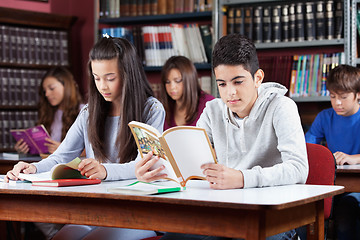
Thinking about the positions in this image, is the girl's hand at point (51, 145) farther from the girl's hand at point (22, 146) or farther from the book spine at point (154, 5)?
the book spine at point (154, 5)

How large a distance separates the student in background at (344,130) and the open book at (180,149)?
4.97 ft

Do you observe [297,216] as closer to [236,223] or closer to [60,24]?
[236,223]

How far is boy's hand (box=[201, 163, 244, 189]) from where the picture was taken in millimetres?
1610

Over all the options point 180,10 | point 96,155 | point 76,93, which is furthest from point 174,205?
point 180,10

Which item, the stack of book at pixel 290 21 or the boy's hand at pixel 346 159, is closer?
the boy's hand at pixel 346 159

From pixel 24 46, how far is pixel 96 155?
2804 millimetres

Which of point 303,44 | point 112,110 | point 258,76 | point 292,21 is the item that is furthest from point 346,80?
point 112,110

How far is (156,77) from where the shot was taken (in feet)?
16.3

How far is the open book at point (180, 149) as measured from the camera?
1608 mm

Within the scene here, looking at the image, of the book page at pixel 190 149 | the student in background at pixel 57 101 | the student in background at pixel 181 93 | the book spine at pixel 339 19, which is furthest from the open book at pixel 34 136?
the book spine at pixel 339 19

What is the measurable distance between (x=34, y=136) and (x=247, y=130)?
2072 mm

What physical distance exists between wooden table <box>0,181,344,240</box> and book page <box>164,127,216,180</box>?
0.06 meters

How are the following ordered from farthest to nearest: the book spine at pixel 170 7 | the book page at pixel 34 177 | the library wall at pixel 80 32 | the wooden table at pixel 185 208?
the library wall at pixel 80 32 < the book spine at pixel 170 7 < the book page at pixel 34 177 < the wooden table at pixel 185 208

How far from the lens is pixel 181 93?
3.90 m
